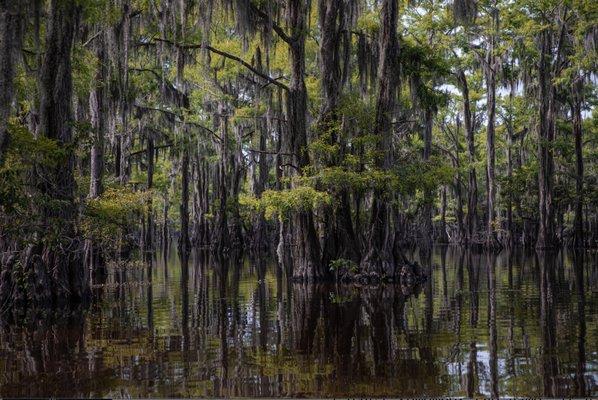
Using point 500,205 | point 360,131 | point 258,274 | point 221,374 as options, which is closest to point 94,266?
point 258,274

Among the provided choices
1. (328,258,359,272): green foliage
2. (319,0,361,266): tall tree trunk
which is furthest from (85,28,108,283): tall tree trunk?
(328,258,359,272): green foliage

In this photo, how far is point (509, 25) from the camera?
2742 centimetres

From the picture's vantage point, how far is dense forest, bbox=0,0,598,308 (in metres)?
11.4

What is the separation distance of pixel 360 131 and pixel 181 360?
11062mm

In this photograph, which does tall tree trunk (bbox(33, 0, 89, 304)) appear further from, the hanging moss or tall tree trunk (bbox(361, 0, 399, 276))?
the hanging moss

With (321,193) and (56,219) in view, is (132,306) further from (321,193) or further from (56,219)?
(321,193)

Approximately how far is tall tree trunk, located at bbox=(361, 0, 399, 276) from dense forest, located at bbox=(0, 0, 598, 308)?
0.04m

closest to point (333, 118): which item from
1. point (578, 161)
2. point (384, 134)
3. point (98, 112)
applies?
point (384, 134)

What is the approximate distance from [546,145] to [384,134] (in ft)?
52.6

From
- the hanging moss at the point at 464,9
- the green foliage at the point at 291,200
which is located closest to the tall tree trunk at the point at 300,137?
the green foliage at the point at 291,200

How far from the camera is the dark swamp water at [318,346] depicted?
5.78 metres

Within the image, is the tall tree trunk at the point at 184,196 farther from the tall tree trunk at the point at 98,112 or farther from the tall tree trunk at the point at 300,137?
the tall tree trunk at the point at 300,137

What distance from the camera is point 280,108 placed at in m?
20.4

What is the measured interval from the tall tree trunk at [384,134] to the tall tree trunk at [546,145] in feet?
46.7
